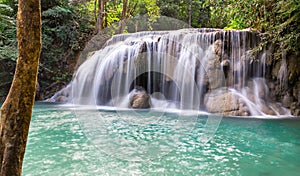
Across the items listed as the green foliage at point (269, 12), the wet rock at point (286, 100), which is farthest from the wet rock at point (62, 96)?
the wet rock at point (286, 100)

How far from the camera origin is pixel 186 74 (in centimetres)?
916

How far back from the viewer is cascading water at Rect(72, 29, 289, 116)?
27.1 ft

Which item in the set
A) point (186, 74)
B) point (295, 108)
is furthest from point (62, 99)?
point (295, 108)

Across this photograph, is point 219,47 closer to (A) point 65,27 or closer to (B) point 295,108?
(B) point 295,108

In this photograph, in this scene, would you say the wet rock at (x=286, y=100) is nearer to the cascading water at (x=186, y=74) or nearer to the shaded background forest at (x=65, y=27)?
the cascading water at (x=186, y=74)

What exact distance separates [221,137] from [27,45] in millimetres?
4236

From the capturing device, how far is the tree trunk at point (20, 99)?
1.46 m

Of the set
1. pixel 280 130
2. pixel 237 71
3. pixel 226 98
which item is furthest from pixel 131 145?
pixel 237 71

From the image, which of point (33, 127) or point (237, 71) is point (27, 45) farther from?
point (237, 71)

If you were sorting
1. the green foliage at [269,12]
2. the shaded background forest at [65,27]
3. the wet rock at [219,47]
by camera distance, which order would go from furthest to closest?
the shaded background forest at [65,27] → the wet rock at [219,47] → the green foliage at [269,12]

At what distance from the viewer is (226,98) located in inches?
311

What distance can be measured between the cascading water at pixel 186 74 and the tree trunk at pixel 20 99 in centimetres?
687

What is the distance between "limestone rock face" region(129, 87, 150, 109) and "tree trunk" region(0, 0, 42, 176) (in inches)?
287

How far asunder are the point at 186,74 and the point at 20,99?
8.00m
